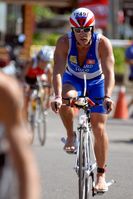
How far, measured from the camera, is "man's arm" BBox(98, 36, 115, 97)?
331 inches

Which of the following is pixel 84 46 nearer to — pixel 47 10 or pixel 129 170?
pixel 129 170

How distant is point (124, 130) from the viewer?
17.1 m

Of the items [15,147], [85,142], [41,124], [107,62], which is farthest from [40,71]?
[15,147]

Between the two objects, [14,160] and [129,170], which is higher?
[14,160]

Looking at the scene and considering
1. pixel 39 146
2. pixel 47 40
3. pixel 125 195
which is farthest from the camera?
pixel 47 40

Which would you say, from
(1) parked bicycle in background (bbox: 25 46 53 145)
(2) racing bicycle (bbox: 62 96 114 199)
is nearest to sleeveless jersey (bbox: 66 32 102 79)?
(2) racing bicycle (bbox: 62 96 114 199)

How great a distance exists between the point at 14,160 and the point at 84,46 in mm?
4498

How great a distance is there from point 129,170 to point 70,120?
9.88ft

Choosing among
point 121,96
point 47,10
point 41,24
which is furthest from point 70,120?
point 47,10

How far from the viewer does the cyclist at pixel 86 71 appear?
27.9 ft

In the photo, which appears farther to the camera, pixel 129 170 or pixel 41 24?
pixel 41 24

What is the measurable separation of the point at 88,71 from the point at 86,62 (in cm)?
10

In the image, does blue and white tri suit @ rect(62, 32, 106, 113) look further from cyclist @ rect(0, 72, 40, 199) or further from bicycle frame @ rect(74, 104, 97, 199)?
cyclist @ rect(0, 72, 40, 199)

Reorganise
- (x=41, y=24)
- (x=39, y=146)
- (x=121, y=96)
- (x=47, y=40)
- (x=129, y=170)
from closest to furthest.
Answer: (x=129, y=170)
(x=39, y=146)
(x=121, y=96)
(x=47, y=40)
(x=41, y=24)
